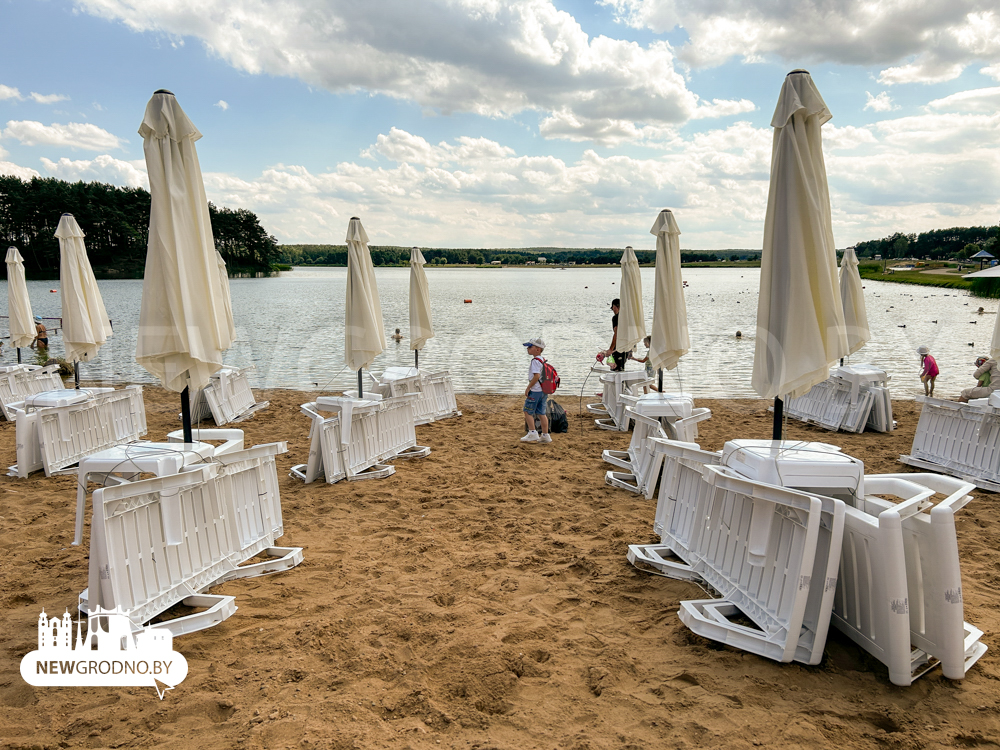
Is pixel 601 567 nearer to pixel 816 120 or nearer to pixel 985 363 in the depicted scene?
pixel 816 120

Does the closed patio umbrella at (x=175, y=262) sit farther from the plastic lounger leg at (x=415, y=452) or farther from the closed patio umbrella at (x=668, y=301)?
the closed patio umbrella at (x=668, y=301)

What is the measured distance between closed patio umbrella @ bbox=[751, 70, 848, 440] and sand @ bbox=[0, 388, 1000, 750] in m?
1.75

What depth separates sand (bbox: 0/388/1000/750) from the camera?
2684 mm

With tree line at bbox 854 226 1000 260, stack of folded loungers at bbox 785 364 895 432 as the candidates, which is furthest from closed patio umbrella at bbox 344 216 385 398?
tree line at bbox 854 226 1000 260

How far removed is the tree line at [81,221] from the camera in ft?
199

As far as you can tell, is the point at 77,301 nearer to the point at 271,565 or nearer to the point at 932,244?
the point at 271,565

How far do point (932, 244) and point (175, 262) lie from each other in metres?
159

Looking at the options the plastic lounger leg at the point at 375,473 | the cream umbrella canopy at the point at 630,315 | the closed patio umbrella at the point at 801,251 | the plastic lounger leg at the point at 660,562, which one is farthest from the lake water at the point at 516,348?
the closed patio umbrella at the point at 801,251

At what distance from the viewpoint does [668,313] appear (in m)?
7.52

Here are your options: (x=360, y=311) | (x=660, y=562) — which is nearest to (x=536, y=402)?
(x=360, y=311)

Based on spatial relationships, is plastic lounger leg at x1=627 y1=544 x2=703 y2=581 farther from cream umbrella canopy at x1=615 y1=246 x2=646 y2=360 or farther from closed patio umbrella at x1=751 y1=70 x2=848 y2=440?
cream umbrella canopy at x1=615 y1=246 x2=646 y2=360

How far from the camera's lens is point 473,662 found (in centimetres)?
327

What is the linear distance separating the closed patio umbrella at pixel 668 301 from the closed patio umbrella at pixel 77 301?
25.3 feet

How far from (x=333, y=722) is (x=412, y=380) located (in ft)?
24.4
